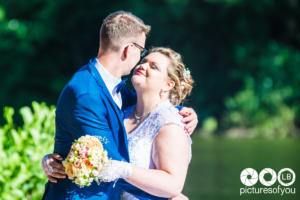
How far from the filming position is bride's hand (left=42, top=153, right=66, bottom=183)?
281 cm

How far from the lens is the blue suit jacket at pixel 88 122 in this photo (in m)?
2.71

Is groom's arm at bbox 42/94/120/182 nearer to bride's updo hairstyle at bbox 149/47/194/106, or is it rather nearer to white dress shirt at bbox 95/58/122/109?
white dress shirt at bbox 95/58/122/109

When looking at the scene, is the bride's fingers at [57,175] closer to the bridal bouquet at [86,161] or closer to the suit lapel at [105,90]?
the bridal bouquet at [86,161]

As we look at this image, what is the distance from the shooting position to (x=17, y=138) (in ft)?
13.8

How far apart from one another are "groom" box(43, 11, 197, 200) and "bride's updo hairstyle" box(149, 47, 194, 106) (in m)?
0.24

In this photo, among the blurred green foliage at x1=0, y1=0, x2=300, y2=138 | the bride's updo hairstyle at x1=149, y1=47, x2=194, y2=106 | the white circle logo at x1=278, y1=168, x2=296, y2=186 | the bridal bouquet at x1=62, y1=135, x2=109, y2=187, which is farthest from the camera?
the blurred green foliage at x1=0, y1=0, x2=300, y2=138

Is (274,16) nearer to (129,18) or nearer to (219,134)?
(219,134)

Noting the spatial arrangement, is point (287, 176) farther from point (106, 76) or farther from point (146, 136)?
point (106, 76)

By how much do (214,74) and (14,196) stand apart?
24245 mm

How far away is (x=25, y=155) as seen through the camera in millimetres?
4180

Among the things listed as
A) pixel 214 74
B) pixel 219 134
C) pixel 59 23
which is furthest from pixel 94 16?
pixel 219 134

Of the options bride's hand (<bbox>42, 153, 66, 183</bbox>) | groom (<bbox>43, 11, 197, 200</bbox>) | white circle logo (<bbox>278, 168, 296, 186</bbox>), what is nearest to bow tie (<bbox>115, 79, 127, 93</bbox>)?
groom (<bbox>43, 11, 197, 200</bbox>)

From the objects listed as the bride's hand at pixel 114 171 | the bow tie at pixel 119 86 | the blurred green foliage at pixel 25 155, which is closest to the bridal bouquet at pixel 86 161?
the bride's hand at pixel 114 171

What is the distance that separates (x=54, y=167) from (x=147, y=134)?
1.86ft
